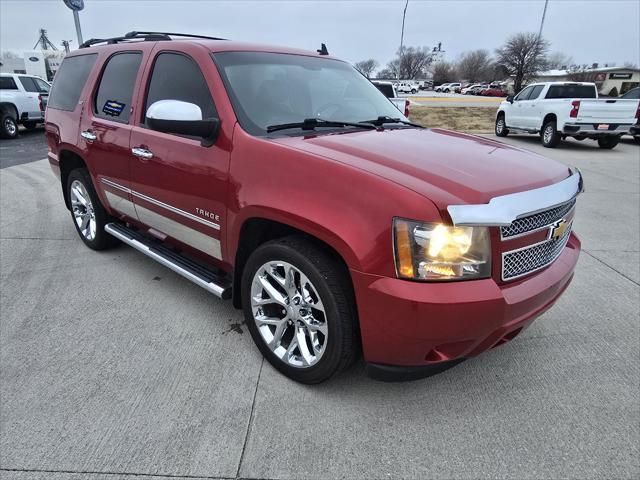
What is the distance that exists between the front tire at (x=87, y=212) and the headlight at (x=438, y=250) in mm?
3375

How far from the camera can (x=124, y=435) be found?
221cm

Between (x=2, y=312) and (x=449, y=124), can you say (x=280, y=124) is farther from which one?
(x=449, y=124)

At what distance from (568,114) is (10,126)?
17.0 m

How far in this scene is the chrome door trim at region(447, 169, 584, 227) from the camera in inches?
74.5

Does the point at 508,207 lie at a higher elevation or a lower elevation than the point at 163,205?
higher

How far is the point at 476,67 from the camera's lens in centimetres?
9256

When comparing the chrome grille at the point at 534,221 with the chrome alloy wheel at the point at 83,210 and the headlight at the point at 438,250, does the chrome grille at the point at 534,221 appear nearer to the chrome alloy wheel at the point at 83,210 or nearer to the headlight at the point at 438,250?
the headlight at the point at 438,250

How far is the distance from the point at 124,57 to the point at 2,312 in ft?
7.35

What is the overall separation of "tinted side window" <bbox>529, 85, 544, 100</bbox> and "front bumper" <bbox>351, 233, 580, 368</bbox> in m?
14.4

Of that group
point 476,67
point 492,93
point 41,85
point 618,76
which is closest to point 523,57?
point 492,93

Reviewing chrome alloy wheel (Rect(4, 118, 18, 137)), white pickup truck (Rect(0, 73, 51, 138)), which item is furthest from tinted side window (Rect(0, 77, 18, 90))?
chrome alloy wheel (Rect(4, 118, 18, 137))

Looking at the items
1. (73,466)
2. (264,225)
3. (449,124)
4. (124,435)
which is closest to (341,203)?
(264,225)

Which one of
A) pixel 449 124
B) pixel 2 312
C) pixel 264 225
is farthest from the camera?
pixel 449 124

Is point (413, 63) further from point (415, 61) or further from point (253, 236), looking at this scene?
point (253, 236)
